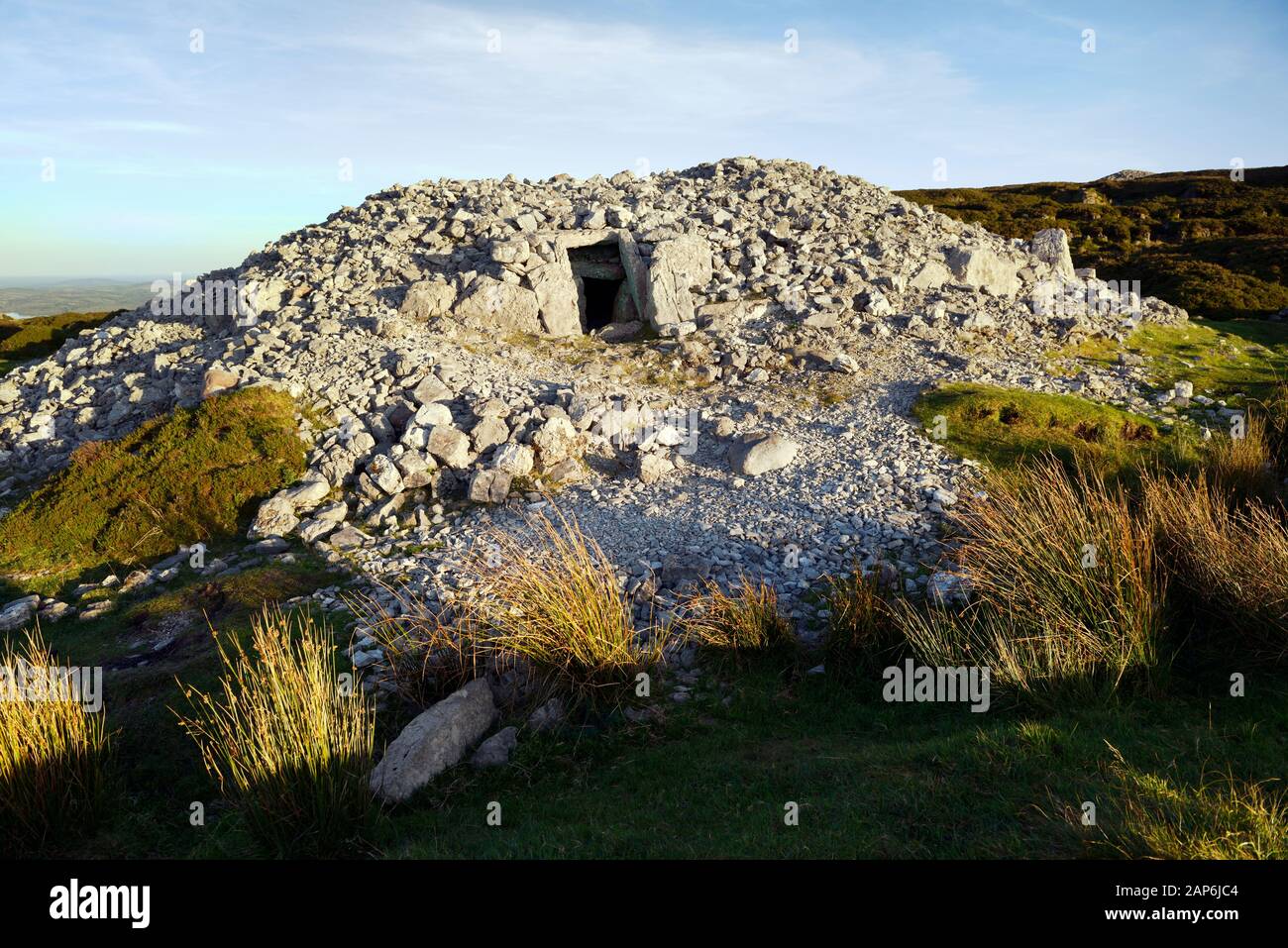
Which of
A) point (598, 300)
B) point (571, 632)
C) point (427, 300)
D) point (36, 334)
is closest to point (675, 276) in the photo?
point (598, 300)

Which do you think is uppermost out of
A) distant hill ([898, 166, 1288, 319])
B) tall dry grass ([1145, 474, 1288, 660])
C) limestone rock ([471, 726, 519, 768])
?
distant hill ([898, 166, 1288, 319])

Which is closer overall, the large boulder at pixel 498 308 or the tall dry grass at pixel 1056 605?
the tall dry grass at pixel 1056 605

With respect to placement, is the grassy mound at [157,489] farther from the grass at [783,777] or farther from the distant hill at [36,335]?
the distant hill at [36,335]

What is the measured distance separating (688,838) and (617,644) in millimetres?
2323

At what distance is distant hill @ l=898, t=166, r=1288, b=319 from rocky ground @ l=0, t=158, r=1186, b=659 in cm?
908

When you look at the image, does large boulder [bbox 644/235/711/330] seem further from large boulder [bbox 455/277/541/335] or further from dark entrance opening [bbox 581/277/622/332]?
large boulder [bbox 455/277/541/335]

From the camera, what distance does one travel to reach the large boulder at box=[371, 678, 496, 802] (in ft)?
20.9

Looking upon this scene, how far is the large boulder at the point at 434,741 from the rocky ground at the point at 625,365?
8.37 feet

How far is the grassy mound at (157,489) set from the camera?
38.3 ft

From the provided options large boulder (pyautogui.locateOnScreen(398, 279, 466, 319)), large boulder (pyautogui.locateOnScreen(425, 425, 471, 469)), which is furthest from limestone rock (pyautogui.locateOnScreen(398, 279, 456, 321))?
large boulder (pyautogui.locateOnScreen(425, 425, 471, 469))

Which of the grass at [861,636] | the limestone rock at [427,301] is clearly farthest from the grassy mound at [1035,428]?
the limestone rock at [427,301]

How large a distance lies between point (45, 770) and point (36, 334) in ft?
100
